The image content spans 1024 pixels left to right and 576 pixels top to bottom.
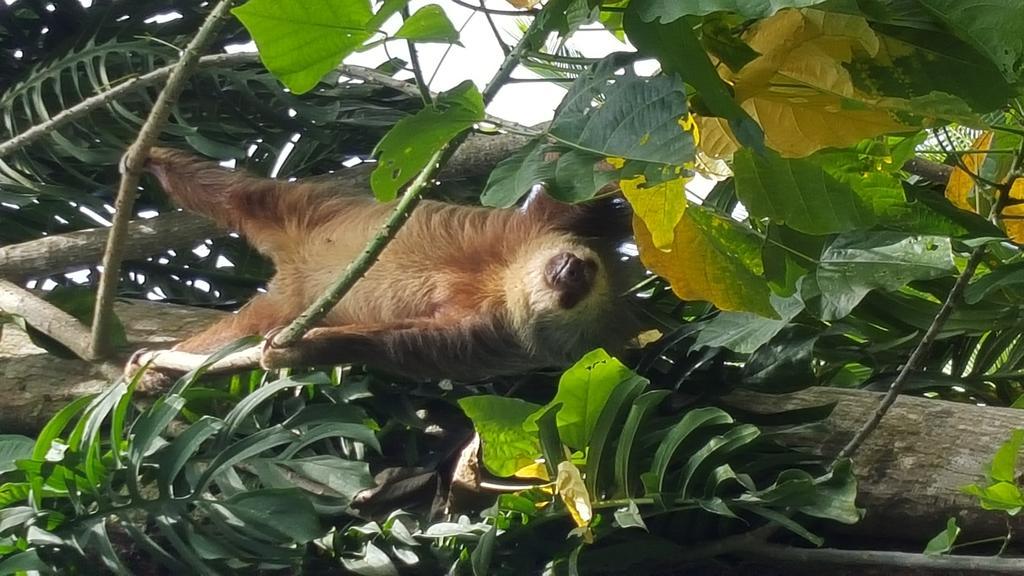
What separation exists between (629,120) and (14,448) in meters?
1.76

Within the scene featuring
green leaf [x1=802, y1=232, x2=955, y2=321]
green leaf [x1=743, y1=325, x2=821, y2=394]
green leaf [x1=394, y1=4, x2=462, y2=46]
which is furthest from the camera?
green leaf [x1=743, y1=325, x2=821, y2=394]

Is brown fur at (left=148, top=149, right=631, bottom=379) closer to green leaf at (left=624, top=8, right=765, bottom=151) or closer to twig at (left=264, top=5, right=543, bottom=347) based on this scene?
twig at (left=264, top=5, right=543, bottom=347)

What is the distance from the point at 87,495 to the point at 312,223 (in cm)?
108

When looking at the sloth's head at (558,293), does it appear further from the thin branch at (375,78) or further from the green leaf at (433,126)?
the green leaf at (433,126)

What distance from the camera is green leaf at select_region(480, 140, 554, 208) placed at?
1.01m

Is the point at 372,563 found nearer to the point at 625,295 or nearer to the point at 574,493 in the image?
the point at 574,493

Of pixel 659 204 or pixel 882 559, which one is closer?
pixel 659 204

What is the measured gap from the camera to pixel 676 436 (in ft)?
6.01

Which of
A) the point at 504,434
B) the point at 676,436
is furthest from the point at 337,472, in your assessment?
the point at 676,436

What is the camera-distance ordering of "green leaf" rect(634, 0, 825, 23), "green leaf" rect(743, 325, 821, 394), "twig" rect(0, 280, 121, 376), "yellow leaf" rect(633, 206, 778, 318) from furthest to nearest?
"twig" rect(0, 280, 121, 376) < "green leaf" rect(743, 325, 821, 394) < "yellow leaf" rect(633, 206, 778, 318) < "green leaf" rect(634, 0, 825, 23)

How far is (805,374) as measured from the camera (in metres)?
2.02

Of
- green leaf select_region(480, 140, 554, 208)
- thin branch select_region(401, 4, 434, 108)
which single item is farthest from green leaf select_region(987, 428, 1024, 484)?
thin branch select_region(401, 4, 434, 108)

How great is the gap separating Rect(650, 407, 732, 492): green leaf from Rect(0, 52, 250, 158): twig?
1.28m

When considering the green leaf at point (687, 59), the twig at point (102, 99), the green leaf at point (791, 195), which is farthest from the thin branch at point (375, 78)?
the green leaf at point (687, 59)
